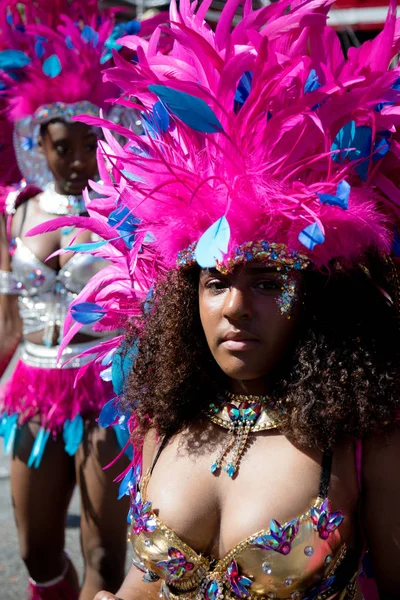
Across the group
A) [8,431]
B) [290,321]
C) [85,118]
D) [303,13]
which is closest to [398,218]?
[290,321]

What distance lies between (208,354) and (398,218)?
0.53 metres

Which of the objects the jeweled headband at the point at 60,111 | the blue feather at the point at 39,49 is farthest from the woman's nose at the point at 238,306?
the blue feather at the point at 39,49

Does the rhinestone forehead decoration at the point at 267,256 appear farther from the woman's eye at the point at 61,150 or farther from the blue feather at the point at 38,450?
the woman's eye at the point at 61,150

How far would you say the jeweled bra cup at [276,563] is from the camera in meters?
1.72

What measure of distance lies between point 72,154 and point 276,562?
91.4 inches

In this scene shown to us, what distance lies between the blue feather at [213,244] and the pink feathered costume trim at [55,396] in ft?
6.17

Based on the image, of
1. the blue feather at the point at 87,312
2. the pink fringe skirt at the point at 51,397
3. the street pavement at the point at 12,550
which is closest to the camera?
the blue feather at the point at 87,312

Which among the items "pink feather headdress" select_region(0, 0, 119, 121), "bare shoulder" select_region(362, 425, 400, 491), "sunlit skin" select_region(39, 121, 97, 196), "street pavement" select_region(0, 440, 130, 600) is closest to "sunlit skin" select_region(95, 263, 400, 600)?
"bare shoulder" select_region(362, 425, 400, 491)

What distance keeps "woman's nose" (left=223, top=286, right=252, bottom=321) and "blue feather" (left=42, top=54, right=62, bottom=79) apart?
7.46ft

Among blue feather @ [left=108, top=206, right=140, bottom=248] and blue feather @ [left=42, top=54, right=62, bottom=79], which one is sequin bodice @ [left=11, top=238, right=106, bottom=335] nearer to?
blue feather @ [left=42, top=54, right=62, bottom=79]

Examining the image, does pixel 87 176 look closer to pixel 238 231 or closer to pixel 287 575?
pixel 238 231

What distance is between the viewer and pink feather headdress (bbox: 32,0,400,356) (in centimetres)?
173

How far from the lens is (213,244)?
5.54 feet

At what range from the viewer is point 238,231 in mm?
1771
